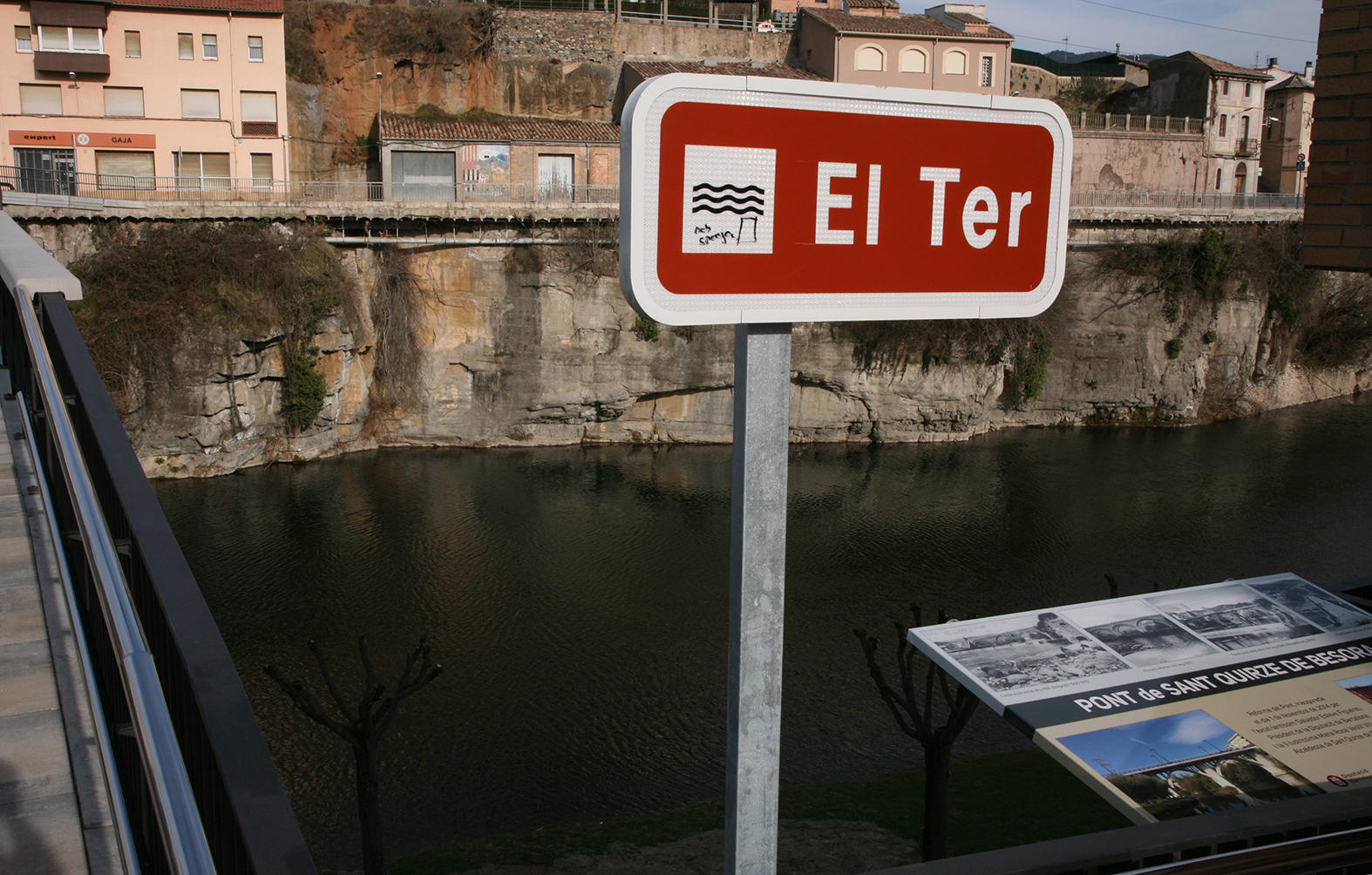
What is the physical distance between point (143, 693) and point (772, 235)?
192 cm

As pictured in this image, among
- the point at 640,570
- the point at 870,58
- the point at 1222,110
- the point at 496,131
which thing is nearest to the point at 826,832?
the point at 640,570

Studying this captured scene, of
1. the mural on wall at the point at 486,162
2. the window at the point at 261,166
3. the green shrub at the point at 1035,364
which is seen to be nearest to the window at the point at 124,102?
the window at the point at 261,166

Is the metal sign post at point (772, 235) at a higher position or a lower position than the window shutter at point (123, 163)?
lower

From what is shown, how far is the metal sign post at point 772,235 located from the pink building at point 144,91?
1134 inches

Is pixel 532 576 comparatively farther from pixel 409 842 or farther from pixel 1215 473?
pixel 1215 473

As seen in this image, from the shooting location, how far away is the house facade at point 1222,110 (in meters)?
42.5

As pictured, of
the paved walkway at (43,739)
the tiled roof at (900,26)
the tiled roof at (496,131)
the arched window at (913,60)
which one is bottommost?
the paved walkway at (43,739)

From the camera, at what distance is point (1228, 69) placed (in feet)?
140

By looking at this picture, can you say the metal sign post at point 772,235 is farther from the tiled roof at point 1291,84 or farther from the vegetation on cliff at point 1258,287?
the tiled roof at point 1291,84

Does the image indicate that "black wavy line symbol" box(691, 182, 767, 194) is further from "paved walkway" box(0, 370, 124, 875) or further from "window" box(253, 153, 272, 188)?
"window" box(253, 153, 272, 188)

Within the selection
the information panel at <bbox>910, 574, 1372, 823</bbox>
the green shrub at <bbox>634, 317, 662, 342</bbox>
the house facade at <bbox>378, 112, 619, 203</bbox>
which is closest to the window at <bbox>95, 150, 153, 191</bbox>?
the house facade at <bbox>378, 112, 619, 203</bbox>

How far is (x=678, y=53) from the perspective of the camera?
40.2 metres

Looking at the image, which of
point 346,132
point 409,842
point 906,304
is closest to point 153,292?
point 346,132

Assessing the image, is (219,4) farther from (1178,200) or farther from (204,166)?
(1178,200)
